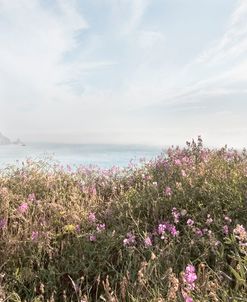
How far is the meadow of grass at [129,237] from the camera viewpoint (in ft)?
12.1

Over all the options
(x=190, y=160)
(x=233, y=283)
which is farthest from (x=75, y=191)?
(x=233, y=283)

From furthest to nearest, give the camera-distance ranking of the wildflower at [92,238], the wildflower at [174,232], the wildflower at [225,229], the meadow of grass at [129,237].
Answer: the wildflower at [92,238] → the wildflower at [174,232] → the wildflower at [225,229] → the meadow of grass at [129,237]

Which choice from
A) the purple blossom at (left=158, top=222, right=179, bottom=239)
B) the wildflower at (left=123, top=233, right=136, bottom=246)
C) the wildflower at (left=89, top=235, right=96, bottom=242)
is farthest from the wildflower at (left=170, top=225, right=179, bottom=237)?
the wildflower at (left=89, top=235, right=96, bottom=242)

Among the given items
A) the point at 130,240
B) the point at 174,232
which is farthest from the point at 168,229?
the point at 130,240

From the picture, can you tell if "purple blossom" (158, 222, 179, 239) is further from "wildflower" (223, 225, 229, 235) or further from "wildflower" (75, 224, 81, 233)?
"wildflower" (75, 224, 81, 233)

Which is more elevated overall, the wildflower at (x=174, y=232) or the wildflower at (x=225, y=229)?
the wildflower at (x=225, y=229)

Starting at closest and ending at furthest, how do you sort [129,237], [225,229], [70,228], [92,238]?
[225,229] → [129,237] → [92,238] → [70,228]

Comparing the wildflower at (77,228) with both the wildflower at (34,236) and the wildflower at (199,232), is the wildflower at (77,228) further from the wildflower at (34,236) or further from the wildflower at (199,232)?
the wildflower at (199,232)

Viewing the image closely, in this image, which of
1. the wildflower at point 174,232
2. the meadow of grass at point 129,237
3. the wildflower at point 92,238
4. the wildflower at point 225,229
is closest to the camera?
the meadow of grass at point 129,237

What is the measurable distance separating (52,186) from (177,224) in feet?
8.75

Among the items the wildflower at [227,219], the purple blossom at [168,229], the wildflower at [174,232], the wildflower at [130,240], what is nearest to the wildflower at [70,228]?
the wildflower at [130,240]

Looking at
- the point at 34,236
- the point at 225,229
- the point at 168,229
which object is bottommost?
the point at 34,236

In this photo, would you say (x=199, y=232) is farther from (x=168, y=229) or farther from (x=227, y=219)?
(x=168, y=229)

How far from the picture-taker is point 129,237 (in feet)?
15.0
